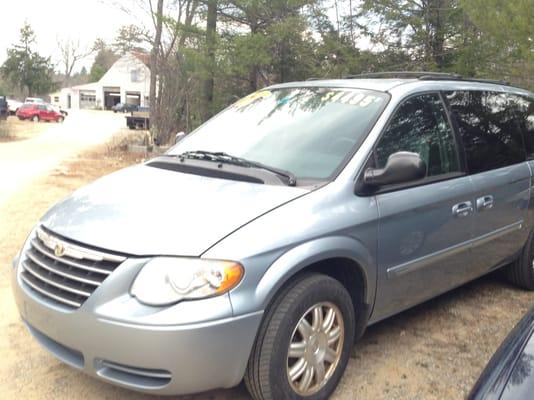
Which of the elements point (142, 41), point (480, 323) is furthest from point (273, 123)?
point (142, 41)

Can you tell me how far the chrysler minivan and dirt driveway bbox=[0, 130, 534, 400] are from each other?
368 mm

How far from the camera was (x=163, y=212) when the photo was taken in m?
2.88

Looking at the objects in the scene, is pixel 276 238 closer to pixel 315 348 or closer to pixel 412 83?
pixel 315 348

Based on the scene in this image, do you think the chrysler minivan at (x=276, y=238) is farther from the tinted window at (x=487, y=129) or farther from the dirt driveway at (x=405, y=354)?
the dirt driveway at (x=405, y=354)

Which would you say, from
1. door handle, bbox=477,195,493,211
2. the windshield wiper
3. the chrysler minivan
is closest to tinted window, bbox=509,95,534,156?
the chrysler minivan

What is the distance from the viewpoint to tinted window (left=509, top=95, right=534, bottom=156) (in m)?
4.77

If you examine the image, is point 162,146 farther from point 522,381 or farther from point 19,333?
point 522,381

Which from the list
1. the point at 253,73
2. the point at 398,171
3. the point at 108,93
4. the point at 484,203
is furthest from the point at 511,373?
the point at 108,93

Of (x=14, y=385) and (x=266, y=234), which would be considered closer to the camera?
(x=266, y=234)

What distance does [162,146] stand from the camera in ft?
52.7

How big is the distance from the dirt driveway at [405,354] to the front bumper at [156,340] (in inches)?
21.8

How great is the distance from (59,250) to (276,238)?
110cm

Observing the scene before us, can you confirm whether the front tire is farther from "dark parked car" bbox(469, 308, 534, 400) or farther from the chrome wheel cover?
"dark parked car" bbox(469, 308, 534, 400)

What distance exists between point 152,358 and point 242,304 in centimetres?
47
